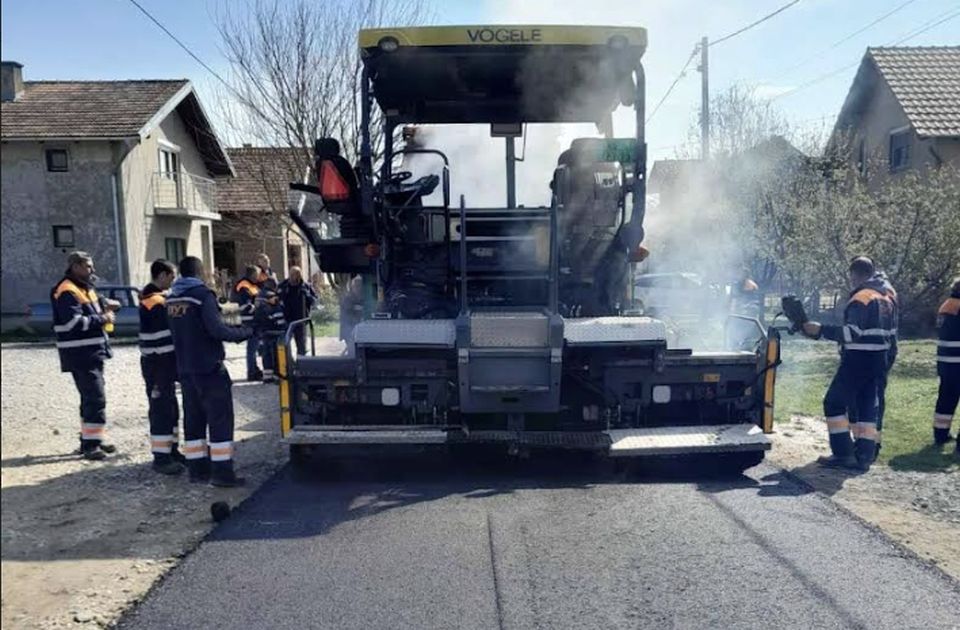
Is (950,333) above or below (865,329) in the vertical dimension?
below

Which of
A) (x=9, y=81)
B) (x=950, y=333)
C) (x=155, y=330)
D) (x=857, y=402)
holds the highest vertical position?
(x=9, y=81)

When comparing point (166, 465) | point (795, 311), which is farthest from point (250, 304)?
point (795, 311)

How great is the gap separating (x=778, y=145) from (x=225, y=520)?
A: 702 inches

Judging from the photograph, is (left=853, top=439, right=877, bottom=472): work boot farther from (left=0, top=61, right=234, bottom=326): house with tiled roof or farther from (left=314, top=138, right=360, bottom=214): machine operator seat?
(left=0, top=61, right=234, bottom=326): house with tiled roof

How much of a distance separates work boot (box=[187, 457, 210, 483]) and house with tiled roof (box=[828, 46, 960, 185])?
1673cm

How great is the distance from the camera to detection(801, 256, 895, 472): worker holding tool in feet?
20.8

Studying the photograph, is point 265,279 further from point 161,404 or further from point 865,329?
point 865,329

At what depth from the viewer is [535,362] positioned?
17.9 feet

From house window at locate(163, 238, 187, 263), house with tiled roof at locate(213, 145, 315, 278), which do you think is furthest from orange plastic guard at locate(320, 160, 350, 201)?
house window at locate(163, 238, 187, 263)

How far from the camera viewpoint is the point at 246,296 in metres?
11.1

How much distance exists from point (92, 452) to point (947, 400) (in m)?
7.55

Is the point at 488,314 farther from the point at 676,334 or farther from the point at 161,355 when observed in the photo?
the point at 161,355

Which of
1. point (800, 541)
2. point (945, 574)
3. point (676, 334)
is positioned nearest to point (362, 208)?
point (676, 334)

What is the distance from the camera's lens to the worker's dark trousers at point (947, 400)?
6.99 m
